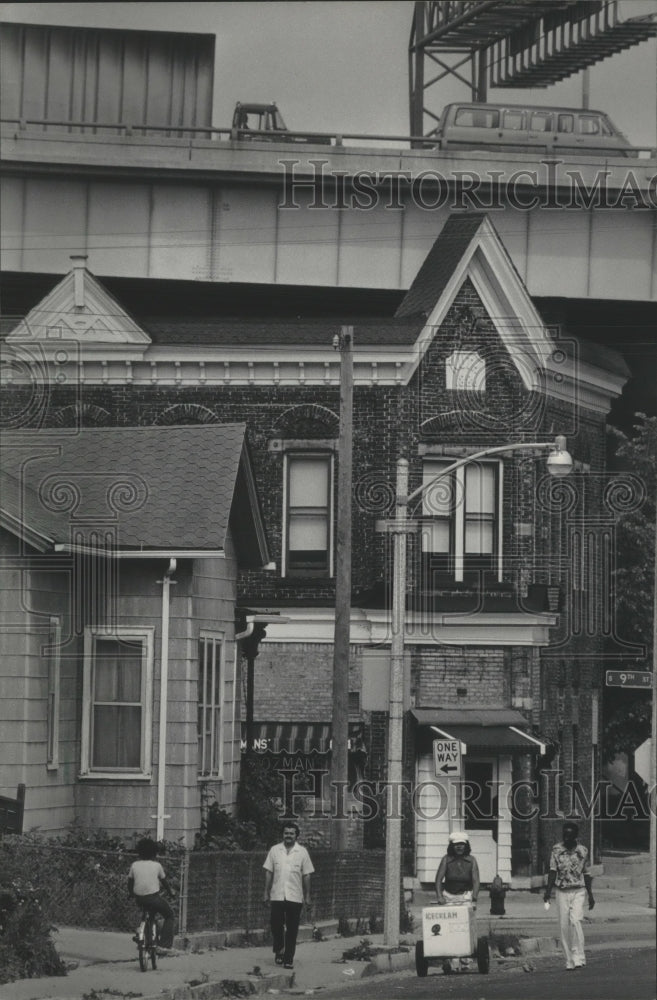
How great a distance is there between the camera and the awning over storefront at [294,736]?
125ft

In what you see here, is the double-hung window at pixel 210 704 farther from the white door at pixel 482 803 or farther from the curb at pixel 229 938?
the white door at pixel 482 803

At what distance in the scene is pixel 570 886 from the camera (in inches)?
891

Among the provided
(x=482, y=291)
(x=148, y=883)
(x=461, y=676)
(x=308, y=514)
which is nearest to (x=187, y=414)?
(x=308, y=514)

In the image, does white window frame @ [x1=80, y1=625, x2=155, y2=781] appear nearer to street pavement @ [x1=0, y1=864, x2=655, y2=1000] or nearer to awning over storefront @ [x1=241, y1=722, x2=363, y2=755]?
street pavement @ [x1=0, y1=864, x2=655, y2=1000]

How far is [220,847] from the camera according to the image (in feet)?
88.5

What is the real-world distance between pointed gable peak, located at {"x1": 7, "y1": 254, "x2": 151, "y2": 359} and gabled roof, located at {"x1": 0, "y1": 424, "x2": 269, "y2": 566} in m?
7.38

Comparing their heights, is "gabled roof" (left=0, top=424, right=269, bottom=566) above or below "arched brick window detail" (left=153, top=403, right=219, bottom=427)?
below

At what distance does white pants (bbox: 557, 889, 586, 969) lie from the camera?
22719mm

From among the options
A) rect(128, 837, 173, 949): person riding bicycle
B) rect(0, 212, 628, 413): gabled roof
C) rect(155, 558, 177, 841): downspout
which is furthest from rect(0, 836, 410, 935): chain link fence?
rect(0, 212, 628, 413): gabled roof

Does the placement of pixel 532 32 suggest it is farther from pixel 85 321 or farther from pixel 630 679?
pixel 85 321

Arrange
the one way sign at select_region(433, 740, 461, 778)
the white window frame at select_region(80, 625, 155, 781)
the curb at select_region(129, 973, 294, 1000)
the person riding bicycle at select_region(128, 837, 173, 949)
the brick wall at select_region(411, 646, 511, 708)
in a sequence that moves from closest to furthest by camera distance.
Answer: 1. the curb at select_region(129, 973, 294, 1000)
2. the person riding bicycle at select_region(128, 837, 173, 949)
3. the white window frame at select_region(80, 625, 155, 781)
4. the one way sign at select_region(433, 740, 461, 778)
5. the brick wall at select_region(411, 646, 511, 708)

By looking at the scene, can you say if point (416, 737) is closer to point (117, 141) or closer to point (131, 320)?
point (131, 320)

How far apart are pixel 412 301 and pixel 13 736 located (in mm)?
16559

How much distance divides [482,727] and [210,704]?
10952mm
